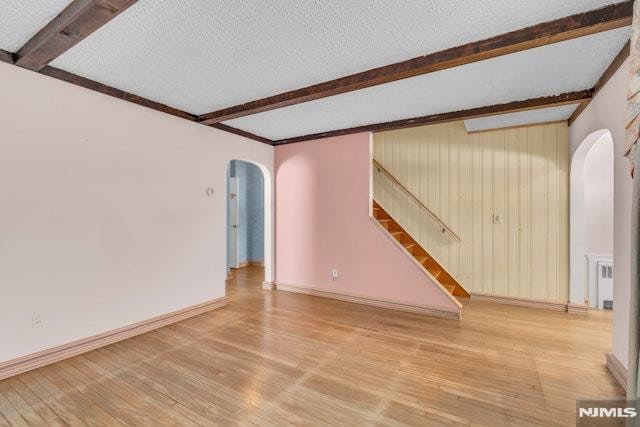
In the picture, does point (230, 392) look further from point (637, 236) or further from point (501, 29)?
point (501, 29)

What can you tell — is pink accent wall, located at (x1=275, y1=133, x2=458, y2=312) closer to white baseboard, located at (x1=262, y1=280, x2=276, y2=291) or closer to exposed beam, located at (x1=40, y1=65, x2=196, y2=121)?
white baseboard, located at (x1=262, y1=280, x2=276, y2=291)

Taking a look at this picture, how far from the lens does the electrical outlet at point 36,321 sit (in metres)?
2.41

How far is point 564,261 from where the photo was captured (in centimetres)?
398

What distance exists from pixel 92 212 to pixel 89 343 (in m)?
1.24

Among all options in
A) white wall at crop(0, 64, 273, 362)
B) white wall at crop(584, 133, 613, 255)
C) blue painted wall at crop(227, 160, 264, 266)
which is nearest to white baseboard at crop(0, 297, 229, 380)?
white wall at crop(0, 64, 273, 362)

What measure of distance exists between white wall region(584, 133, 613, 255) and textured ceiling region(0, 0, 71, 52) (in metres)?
6.08

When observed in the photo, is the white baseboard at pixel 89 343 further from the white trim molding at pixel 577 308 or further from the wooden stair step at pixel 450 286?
the white trim molding at pixel 577 308

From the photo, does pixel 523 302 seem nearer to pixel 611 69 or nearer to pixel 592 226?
pixel 592 226

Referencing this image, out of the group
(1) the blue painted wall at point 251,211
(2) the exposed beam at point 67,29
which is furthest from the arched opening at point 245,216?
(2) the exposed beam at point 67,29

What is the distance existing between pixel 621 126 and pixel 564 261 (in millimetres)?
2436

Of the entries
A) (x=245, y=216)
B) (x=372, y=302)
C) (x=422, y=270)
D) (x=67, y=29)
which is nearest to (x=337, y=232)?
(x=372, y=302)

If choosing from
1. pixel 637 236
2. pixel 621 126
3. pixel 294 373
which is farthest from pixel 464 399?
pixel 621 126

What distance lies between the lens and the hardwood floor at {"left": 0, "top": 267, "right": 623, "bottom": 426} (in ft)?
6.25

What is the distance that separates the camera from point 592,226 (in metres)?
4.30
